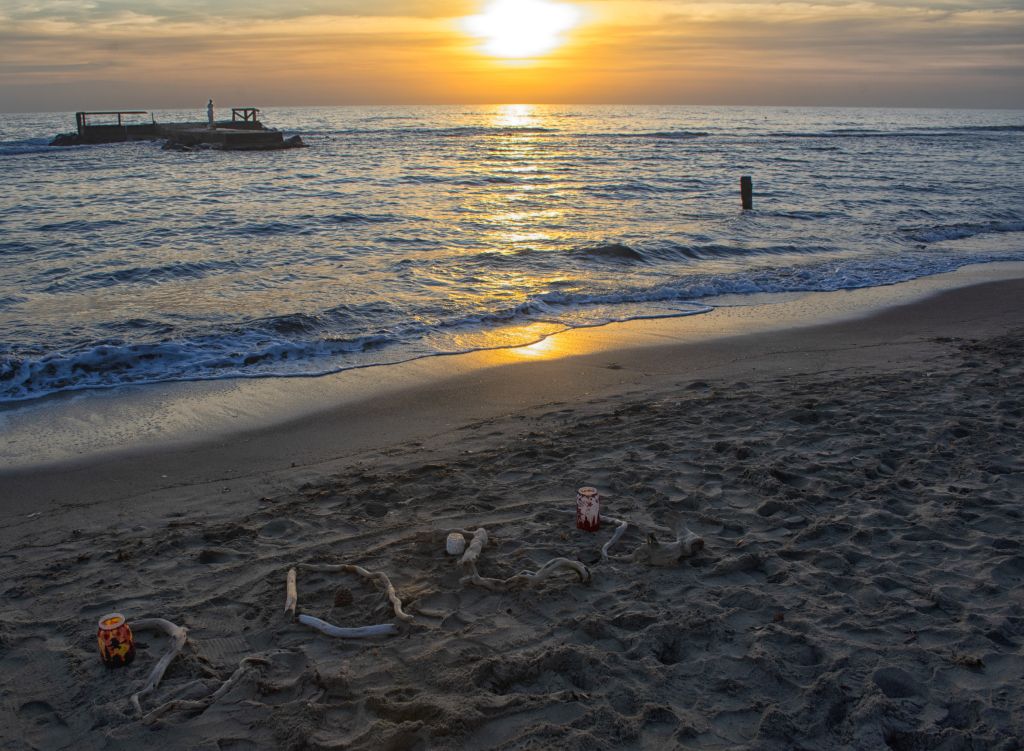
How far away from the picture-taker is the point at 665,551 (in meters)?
4.04

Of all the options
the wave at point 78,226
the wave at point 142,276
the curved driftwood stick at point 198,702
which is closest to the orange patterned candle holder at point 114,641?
the curved driftwood stick at point 198,702

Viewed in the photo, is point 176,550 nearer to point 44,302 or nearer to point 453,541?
point 453,541

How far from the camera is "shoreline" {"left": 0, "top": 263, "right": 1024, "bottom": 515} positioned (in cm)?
546

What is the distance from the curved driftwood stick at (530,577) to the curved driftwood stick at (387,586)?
0.37 metres

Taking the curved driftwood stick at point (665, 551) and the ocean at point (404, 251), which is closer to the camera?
the curved driftwood stick at point (665, 551)

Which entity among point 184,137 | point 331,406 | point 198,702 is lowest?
point 198,702

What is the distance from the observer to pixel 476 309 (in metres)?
10.4

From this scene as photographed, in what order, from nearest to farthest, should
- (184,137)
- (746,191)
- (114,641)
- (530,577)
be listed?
1. (114,641)
2. (530,577)
3. (746,191)
4. (184,137)

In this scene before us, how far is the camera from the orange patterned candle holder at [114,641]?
319cm

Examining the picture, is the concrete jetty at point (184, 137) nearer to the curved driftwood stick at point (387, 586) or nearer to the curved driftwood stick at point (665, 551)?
the curved driftwood stick at point (387, 586)

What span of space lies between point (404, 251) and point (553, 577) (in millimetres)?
11577

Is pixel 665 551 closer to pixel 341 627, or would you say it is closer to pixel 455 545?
pixel 455 545

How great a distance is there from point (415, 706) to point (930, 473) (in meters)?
3.76

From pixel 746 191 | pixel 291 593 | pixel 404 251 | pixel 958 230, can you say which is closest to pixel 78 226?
pixel 404 251
